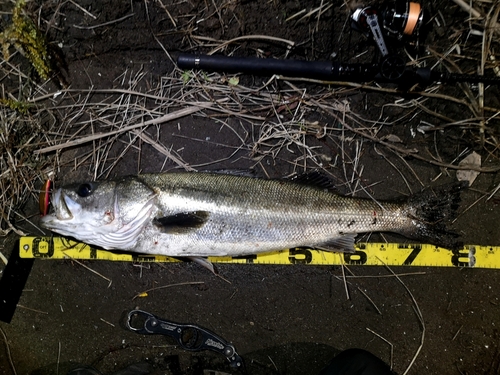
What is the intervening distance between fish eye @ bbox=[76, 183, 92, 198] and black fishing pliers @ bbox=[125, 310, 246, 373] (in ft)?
3.99

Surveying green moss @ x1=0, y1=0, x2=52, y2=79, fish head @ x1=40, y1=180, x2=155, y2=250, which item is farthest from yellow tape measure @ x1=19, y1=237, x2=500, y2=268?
green moss @ x1=0, y1=0, x2=52, y2=79

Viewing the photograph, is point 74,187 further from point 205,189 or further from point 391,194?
point 391,194

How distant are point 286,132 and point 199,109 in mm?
863

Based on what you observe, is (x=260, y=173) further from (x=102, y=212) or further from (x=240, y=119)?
(x=102, y=212)

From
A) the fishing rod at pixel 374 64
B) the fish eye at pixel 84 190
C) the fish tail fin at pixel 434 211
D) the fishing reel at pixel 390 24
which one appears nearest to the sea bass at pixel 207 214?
the fish eye at pixel 84 190

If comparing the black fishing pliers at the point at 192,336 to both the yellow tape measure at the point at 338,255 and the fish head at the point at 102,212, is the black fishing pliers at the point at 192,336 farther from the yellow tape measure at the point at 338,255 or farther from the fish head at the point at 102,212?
the fish head at the point at 102,212

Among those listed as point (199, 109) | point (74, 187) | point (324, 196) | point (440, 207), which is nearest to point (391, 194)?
point (440, 207)

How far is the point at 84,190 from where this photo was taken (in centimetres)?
292

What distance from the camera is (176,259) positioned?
11.2 ft

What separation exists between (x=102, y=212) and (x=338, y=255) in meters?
2.16

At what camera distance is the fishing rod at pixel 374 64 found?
298 cm

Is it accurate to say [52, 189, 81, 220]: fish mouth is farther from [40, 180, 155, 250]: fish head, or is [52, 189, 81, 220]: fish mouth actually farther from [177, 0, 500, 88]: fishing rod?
[177, 0, 500, 88]: fishing rod

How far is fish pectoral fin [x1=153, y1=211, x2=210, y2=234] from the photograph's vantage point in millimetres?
2852

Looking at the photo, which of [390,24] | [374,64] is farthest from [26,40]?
[390,24]
